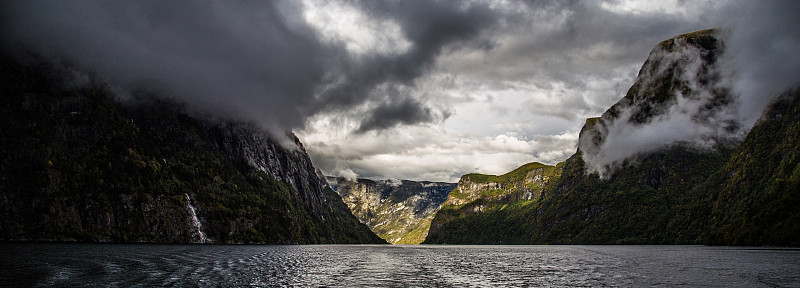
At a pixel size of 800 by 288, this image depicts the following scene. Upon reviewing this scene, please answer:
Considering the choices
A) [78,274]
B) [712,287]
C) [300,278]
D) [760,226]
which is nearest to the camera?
[712,287]

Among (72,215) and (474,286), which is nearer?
(474,286)

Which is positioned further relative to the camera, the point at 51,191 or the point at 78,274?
the point at 51,191

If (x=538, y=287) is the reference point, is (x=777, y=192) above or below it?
above

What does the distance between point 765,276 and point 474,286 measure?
3787 cm

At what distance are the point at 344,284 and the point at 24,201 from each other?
201 metres

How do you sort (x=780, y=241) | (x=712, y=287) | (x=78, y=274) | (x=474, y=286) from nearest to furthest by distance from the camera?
(x=712, y=287), (x=474, y=286), (x=78, y=274), (x=780, y=241)

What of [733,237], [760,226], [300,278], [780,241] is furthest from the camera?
[733,237]

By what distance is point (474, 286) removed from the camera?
168 ft

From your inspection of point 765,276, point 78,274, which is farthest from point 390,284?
point 765,276

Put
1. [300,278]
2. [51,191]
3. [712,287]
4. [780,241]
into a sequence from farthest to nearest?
[51,191]
[780,241]
[300,278]
[712,287]

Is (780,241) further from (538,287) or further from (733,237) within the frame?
(538,287)

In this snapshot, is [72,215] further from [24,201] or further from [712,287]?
[712,287]

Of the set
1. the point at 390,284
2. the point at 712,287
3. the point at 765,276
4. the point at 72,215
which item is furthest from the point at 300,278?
the point at 72,215

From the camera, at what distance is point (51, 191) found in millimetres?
195000
